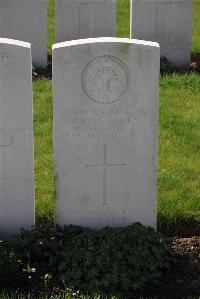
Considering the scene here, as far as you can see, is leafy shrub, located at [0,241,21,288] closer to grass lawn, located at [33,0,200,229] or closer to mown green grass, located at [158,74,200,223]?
grass lawn, located at [33,0,200,229]

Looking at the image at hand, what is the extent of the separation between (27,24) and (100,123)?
560 centimetres

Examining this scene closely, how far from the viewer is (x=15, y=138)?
5.29 meters

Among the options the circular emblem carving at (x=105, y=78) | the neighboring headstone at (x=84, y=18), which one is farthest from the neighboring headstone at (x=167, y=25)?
the circular emblem carving at (x=105, y=78)

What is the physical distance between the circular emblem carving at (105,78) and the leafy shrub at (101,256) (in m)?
1.01

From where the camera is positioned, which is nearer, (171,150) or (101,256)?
(101,256)

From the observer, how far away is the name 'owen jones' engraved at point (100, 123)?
529 cm

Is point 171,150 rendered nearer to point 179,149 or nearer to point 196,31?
point 179,149

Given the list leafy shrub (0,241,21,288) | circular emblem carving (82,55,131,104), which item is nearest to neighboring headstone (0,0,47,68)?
circular emblem carving (82,55,131,104)

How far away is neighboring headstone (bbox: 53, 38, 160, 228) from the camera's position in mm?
5191

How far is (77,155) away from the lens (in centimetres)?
538

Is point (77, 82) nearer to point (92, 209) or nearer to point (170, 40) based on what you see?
point (92, 209)

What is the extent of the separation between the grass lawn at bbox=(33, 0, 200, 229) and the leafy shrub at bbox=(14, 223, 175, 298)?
Answer: 724mm

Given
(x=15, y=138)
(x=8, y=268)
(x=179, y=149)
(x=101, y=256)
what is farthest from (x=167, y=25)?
(x=8, y=268)

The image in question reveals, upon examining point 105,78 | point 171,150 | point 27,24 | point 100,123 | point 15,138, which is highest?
point 27,24
